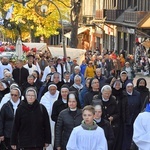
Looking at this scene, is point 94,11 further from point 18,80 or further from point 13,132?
point 13,132

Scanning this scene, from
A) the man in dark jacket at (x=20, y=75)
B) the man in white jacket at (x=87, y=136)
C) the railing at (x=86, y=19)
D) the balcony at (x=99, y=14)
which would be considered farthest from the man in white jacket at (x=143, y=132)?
the railing at (x=86, y=19)

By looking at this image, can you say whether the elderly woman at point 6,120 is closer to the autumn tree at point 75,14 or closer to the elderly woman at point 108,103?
the elderly woman at point 108,103

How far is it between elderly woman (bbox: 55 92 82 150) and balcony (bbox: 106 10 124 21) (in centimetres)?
3877

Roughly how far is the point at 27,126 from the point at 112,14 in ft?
132

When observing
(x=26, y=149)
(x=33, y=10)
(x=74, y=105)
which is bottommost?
(x=26, y=149)

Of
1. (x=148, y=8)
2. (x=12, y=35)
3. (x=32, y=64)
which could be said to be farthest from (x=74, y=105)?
(x=12, y=35)

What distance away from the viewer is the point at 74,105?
397 inches

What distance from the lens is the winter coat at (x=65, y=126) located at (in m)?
9.99

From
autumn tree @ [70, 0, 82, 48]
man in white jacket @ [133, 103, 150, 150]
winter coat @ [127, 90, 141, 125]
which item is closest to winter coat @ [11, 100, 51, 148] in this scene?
man in white jacket @ [133, 103, 150, 150]

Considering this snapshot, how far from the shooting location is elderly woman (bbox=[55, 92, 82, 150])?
9.99 meters

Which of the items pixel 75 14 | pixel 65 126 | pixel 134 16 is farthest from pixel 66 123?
pixel 134 16

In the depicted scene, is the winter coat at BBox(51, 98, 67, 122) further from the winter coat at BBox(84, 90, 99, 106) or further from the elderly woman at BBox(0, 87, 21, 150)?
the winter coat at BBox(84, 90, 99, 106)

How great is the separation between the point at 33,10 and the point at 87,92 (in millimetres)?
27313

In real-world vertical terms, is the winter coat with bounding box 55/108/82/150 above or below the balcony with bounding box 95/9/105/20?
below
